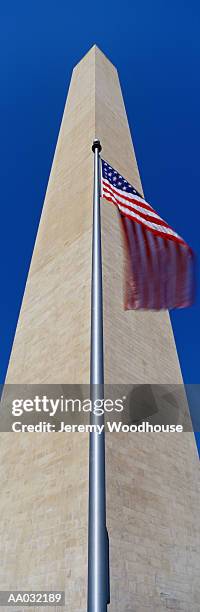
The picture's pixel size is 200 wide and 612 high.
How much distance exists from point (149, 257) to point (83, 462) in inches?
214

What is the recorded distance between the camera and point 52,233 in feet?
63.8

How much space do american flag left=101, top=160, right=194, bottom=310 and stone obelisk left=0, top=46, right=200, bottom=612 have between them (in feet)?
17.1

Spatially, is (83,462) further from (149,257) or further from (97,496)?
(97,496)

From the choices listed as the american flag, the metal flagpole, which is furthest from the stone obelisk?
the metal flagpole

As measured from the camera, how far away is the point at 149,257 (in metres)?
8.05

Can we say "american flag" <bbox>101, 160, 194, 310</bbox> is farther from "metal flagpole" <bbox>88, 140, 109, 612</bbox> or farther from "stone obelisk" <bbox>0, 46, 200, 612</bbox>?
"stone obelisk" <bbox>0, 46, 200, 612</bbox>

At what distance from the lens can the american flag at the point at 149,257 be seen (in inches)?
303

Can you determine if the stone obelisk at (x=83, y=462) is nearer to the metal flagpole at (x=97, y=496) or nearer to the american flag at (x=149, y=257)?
the american flag at (x=149, y=257)

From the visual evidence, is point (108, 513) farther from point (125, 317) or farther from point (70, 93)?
point (70, 93)

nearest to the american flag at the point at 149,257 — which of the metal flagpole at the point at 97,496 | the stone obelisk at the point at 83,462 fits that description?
the metal flagpole at the point at 97,496

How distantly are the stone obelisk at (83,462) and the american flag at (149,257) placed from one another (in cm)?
520

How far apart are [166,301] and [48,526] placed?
6510 mm

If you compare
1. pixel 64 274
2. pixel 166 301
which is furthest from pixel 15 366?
pixel 166 301

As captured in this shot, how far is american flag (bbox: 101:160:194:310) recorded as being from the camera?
7.70m
